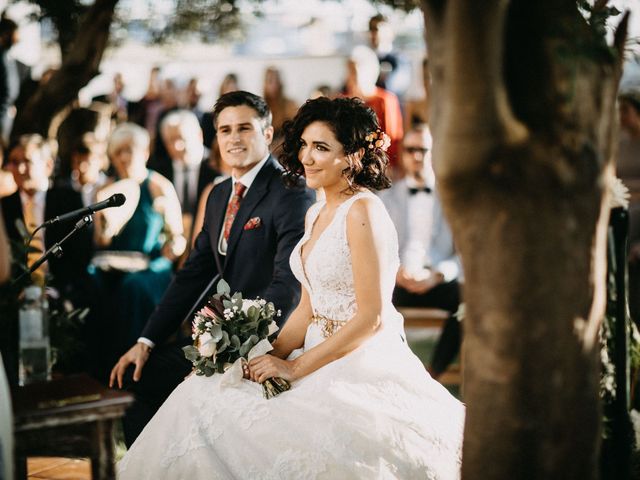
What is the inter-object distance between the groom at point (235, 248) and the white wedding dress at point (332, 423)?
0.58 metres

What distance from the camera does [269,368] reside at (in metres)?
3.31

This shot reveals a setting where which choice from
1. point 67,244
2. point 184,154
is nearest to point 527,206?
point 67,244

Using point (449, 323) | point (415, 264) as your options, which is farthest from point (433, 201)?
point (449, 323)

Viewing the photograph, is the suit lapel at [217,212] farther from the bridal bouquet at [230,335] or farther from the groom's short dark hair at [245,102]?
the bridal bouquet at [230,335]

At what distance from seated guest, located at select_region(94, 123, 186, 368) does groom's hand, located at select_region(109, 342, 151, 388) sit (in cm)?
205

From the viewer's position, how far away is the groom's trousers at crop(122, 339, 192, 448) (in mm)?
3965

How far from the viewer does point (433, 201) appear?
6.61 m

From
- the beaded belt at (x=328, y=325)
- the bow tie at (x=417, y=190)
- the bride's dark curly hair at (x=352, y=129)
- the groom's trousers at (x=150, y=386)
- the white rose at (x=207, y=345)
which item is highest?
the bride's dark curly hair at (x=352, y=129)

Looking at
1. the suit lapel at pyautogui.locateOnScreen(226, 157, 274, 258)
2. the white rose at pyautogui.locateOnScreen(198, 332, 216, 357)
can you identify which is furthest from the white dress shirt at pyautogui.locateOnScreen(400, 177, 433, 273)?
the white rose at pyautogui.locateOnScreen(198, 332, 216, 357)

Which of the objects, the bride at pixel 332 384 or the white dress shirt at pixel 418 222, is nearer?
the bride at pixel 332 384

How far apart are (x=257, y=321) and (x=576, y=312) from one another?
4.81 ft

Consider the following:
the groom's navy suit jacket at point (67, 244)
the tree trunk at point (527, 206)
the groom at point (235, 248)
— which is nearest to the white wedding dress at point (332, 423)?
the groom at point (235, 248)

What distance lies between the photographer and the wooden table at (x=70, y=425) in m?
2.51

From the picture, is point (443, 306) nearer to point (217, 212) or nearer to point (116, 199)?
point (217, 212)
